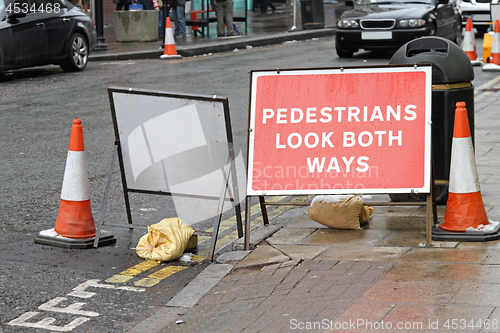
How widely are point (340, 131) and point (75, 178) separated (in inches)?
73.6

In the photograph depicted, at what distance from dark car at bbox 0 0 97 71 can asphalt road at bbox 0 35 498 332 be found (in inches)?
14.2

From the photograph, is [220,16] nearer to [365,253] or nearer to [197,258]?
[197,258]

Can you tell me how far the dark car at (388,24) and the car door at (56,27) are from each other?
5.51 meters

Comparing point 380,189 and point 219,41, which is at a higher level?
point 219,41

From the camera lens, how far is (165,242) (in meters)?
5.06

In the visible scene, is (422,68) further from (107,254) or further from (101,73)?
(101,73)

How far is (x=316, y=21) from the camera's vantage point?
23.5 metres

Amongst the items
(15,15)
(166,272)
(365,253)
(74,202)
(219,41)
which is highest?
(15,15)

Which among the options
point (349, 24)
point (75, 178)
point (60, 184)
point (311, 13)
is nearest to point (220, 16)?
point (311, 13)

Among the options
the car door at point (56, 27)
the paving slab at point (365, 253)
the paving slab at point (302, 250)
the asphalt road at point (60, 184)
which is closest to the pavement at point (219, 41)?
the asphalt road at point (60, 184)

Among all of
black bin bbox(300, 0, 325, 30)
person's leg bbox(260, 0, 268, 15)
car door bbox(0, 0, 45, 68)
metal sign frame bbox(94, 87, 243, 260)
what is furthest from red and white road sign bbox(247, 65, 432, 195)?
person's leg bbox(260, 0, 268, 15)

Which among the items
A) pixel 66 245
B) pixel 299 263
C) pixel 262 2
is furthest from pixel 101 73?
pixel 262 2

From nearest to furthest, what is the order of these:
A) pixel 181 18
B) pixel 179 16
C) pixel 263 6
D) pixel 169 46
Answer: pixel 169 46 < pixel 179 16 < pixel 181 18 < pixel 263 6

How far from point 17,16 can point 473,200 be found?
1039 centimetres
